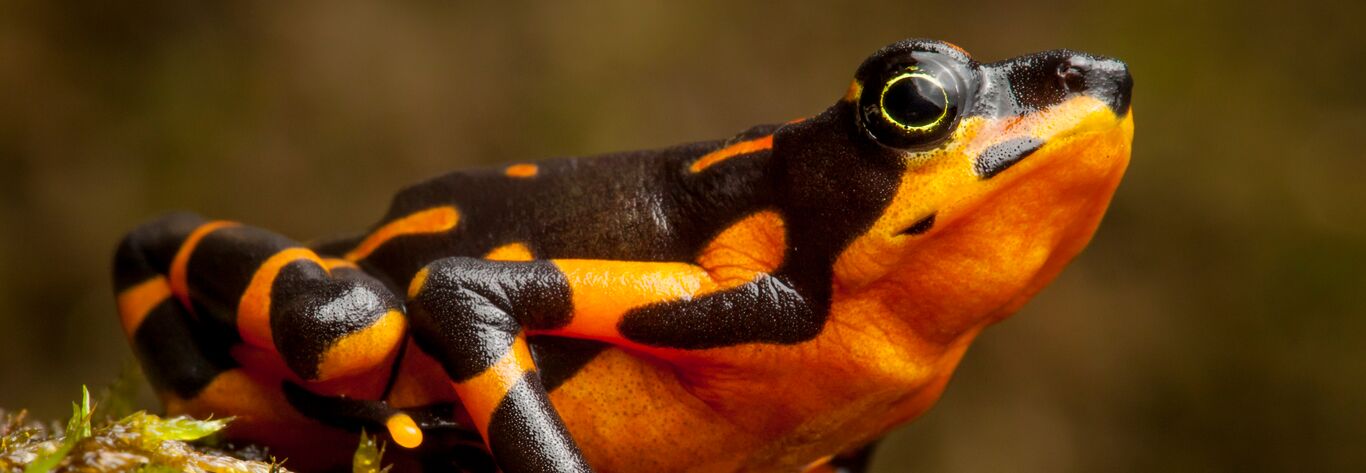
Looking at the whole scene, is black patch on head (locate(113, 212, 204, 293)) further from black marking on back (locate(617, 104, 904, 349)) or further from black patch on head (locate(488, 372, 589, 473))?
black marking on back (locate(617, 104, 904, 349))

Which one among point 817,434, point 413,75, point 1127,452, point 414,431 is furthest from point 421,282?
point 1127,452

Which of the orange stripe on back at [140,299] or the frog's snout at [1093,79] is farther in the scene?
the orange stripe on back at [140,299]

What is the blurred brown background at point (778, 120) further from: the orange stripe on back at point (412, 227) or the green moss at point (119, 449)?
the green moss at point (119, 449)

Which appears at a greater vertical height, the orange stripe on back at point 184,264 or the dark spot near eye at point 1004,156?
the dark spot near eye at point 1004,156

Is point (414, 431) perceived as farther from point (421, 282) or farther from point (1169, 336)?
point (1169, 336)

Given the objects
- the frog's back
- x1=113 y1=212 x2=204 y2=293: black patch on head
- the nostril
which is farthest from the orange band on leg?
the nostril

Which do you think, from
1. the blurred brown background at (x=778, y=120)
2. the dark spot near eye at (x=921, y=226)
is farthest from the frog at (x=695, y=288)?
the blurred brown background at (x=778, y=120)

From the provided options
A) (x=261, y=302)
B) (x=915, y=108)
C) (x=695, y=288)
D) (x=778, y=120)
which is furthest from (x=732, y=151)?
(x=778, y=120)
